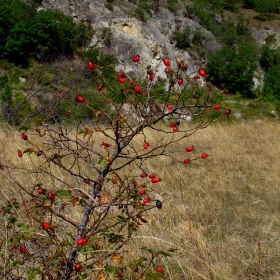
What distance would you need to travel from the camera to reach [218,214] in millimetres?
2893

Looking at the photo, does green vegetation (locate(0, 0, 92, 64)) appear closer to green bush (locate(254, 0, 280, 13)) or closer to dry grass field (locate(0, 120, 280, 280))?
dry grass field (locate(0, 120, 280, 280))

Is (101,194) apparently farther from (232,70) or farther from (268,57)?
(268,57)

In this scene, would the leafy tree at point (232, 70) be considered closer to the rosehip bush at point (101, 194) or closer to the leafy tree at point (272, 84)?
the leafy tree at point (272, 84)

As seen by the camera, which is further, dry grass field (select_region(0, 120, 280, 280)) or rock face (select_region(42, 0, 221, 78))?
rock face (select_region(42, 0, 221, 78))

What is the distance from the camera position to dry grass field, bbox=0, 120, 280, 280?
2.01m

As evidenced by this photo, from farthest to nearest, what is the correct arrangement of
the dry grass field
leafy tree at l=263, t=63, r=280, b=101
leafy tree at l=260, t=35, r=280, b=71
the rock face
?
leafy tree at l=260, t=35, r=280, b=71 → leafy tree at l=263, t=63, r=280, b=101 → the rock face → the dry grass field

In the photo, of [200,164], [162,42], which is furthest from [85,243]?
[162,42]

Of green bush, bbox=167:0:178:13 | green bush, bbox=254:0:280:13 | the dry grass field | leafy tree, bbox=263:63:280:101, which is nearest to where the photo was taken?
the dry grass field

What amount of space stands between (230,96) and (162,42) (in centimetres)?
793

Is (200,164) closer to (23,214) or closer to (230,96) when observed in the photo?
(23,214)

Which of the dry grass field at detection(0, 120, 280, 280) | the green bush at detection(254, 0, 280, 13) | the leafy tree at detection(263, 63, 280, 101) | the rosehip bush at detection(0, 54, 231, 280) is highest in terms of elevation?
the green bush at detection(254, 0, 280, 13)

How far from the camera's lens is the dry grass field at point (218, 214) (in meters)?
2.01

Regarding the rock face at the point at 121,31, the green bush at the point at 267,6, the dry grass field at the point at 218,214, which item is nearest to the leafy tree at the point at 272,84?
the rock face at the point at 121,31

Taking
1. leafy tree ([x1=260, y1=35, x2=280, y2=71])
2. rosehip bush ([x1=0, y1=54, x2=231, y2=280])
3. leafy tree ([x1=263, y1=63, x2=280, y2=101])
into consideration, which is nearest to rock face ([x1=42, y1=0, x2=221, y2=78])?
leafy tree ([x1=263, y1=63, x2=280, y2=101])
